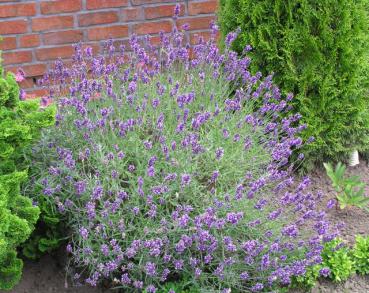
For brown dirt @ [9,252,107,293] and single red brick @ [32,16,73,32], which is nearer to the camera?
brown dirt @ [9,252,107,293]

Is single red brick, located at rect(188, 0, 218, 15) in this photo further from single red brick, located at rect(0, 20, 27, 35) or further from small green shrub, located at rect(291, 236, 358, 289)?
small green shrub, located at rect(291, 236, 358, 289)

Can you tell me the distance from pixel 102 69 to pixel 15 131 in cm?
89

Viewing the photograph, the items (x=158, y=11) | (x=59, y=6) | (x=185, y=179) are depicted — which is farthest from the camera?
(x=158, y=11)

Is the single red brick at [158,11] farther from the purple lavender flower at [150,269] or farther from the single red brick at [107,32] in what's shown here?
the purple lavender flower at [150,269]

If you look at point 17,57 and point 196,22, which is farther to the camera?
point 196,22

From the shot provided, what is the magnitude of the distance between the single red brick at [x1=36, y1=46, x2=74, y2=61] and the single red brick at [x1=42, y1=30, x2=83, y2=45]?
57 mm

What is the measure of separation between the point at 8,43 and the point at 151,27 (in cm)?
131

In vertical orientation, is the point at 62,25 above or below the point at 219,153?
above

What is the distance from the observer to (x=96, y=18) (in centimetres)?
491

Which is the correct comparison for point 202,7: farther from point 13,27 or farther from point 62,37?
point 13,27

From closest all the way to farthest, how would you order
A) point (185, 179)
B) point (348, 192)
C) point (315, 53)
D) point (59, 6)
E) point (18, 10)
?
point (185, 179)
point (348, 192)
point (315, 53)
point (18, 10)
point (59, 6)

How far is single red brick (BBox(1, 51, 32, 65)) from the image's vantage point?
480 centimetres

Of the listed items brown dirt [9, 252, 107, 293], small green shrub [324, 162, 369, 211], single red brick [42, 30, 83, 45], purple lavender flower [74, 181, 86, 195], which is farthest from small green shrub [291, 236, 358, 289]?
single red brick [42, 30, 83, 45]

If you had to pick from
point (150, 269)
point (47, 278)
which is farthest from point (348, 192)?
point (47, 278)
